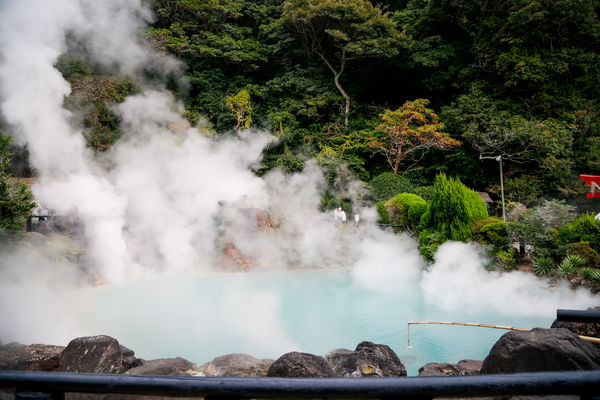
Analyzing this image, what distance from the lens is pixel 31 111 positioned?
468 inches

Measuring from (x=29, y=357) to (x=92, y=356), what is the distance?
32.2 inches

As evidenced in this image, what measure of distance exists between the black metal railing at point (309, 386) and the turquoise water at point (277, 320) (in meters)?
3.89

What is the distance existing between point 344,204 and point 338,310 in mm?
6884

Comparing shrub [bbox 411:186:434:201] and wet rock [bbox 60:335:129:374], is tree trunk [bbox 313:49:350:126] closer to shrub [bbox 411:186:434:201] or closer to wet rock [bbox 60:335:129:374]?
shrub [bbox 411:186:434:201]

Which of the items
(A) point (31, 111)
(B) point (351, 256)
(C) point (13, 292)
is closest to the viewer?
(C) point (13, 292)

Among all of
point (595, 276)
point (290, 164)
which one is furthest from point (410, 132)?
point (595, 276)

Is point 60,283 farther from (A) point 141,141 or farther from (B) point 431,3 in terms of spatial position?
(B) point 431,3

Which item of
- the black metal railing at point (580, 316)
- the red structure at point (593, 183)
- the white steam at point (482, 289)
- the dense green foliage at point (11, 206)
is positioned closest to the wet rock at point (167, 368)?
the black metal railing at point (580, 316)

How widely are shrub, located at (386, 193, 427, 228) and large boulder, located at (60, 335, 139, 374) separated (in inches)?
333

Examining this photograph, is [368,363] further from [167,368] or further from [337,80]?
[337,80]

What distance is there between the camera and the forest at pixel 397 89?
511 inches

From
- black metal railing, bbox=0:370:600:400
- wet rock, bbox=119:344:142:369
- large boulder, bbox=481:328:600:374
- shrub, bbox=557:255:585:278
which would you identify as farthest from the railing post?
shrub, bbox=557:255:585:278

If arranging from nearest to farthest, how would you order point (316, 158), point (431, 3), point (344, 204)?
point (344, 204)
point (316, 158)
point (431, 3)

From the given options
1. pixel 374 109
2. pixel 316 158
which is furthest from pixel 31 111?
pixel 374 109
